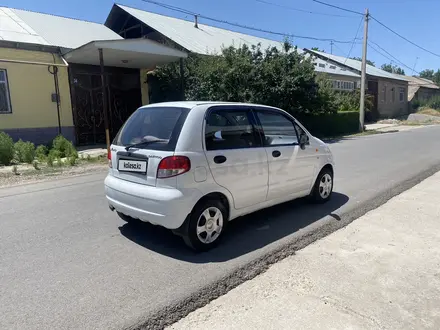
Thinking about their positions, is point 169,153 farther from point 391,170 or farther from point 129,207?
point 391,170

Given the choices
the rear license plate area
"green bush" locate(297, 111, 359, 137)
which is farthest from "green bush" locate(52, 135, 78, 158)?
"green bush" locate(297, 111, 359, 137)

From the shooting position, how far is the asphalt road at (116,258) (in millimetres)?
2861

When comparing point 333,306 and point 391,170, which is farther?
point 391,170

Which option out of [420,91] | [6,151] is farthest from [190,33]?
[420,91]

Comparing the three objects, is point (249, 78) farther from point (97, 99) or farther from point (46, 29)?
point (46, 29)

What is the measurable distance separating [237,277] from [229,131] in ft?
5.90

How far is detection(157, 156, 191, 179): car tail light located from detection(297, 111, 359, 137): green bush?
15.7m

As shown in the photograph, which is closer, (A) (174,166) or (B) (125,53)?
(A) (174,166)

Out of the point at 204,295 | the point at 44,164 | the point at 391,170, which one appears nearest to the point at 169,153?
the point at 204,295

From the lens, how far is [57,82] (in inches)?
567

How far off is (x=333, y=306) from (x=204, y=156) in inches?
79.1

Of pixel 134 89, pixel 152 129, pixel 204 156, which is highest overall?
pixel 134 89

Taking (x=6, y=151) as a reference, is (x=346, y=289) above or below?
below

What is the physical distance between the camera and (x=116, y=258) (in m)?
3.82
